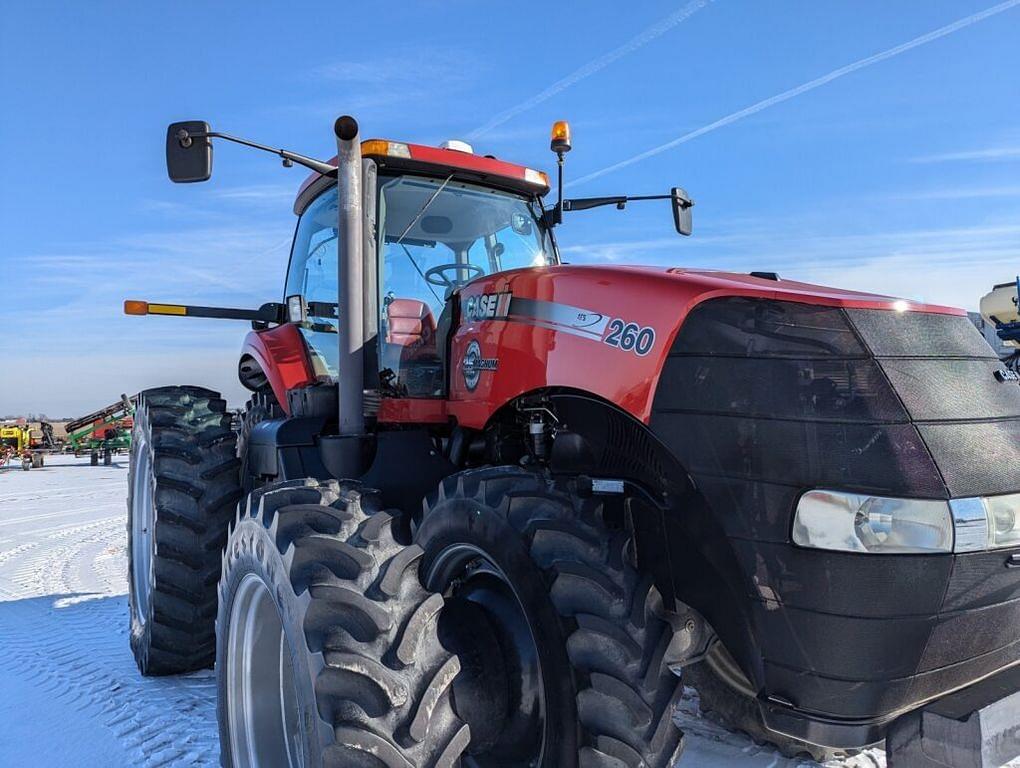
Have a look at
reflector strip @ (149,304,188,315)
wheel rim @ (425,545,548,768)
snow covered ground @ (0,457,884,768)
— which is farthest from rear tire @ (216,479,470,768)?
reflector strip @ (149,304,188,315)

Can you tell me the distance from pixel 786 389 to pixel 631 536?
0.57m

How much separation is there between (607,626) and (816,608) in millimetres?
485

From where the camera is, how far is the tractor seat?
123 inches

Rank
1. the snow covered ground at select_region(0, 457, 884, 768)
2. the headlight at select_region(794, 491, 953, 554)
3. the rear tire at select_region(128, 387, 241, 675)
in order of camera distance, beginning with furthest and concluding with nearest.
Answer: the rear tire at select_region(128, 387, 241, 675) → the snow covered ground at select_region(0, 457, 884, 768) → the headlight at select_region(794, 491, 953, 554)

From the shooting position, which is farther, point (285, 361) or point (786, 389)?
point (285, 361)

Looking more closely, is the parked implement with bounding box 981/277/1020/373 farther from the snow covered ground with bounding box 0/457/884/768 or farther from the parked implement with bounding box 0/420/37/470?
the parked implement with bounding box 0/420/37/470

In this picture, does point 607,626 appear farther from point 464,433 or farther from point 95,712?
point 95,712

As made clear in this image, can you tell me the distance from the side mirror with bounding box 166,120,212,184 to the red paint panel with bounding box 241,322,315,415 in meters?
1.05

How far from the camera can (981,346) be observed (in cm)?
200

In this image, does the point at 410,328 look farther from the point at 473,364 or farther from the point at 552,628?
the point at 552,628

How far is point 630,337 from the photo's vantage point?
2051 mm

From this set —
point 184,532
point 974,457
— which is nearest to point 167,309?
point 184,532

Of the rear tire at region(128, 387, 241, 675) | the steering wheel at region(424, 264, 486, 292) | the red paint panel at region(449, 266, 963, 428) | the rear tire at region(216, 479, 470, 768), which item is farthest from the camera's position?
the rear tire at region(128, 387, 241, 675)

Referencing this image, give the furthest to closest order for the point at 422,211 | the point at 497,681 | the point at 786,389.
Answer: the point at 422,211
the point at 497,681
the point at 786,389
